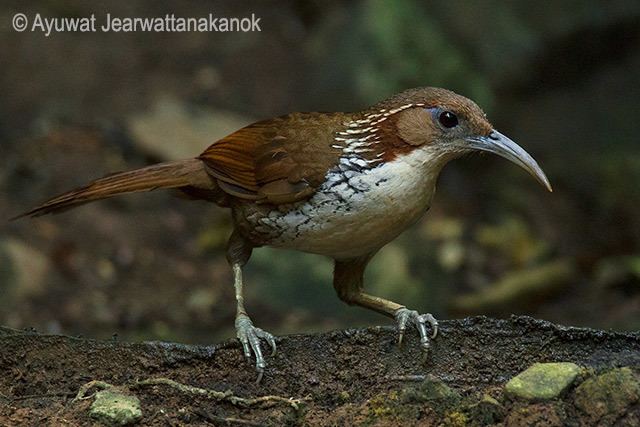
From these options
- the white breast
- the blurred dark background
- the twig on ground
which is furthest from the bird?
the blurred dark background

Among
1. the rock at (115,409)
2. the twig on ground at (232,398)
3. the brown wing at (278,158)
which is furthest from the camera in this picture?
the brown wing at (278,158)

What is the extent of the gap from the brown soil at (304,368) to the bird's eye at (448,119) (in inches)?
30.5

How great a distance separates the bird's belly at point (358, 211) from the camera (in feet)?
13.4

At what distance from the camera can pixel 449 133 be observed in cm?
414

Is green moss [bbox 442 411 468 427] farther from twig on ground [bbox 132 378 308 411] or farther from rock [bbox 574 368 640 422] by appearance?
twig on ground [bbox 132 378 308 411]

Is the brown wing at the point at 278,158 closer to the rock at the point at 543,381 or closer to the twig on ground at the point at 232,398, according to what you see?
the twig on ground at the point at 232,398

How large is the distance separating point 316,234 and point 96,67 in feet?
18.9

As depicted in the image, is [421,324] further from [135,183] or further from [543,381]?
[135,183]

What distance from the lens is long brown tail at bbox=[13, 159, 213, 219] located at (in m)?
4.52

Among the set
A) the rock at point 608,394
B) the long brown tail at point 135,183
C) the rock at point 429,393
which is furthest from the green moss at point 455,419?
the long brown tail at point 135,183

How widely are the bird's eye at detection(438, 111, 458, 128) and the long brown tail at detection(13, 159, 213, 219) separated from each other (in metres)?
1.04

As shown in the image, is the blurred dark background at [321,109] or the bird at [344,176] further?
the blurred dark background at [321,109]

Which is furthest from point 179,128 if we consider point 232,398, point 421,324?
point 232,398

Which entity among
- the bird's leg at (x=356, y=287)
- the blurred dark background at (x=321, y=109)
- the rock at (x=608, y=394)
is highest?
the blurred dark background at (x=321, y=109)
